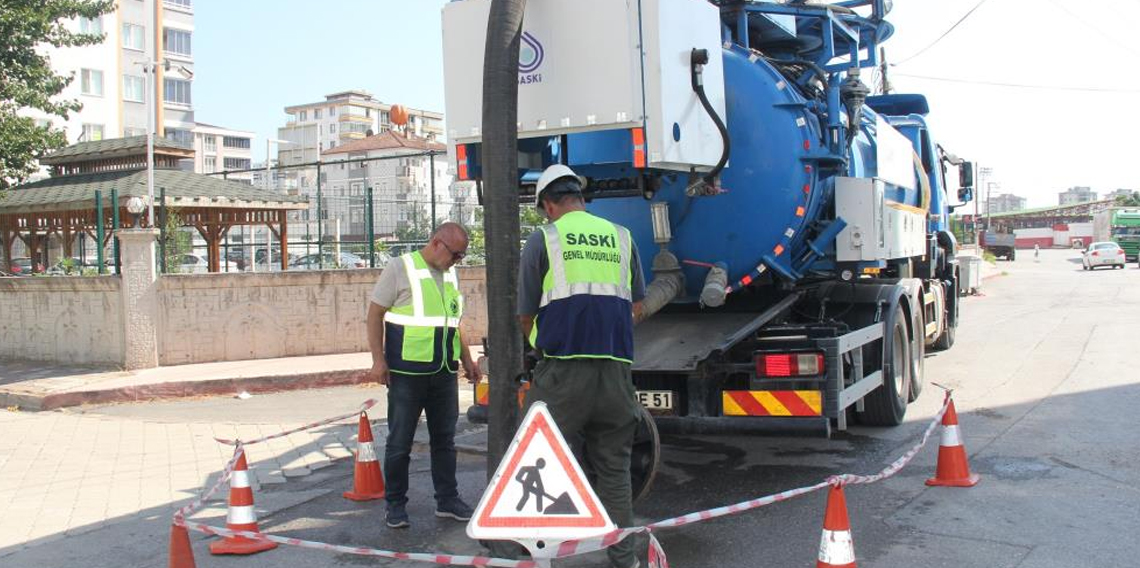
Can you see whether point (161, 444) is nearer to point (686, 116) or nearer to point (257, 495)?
point (257, 495)

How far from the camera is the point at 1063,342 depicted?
566 inches

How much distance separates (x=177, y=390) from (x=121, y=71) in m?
40.7

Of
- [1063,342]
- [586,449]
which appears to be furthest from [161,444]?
[1063,342]

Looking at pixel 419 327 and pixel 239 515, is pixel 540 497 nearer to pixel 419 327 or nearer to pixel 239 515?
pixel 419 327

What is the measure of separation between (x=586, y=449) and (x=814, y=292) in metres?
3.51

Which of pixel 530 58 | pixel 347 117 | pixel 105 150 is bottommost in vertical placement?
pixel 530 58

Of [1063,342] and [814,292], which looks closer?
[814,292]

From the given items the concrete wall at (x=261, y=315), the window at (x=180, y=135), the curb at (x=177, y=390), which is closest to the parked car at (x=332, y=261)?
the concrete wall at (x=261, y=315)

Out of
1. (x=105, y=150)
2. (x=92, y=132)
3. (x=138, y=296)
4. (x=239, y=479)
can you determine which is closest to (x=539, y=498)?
(x=239, y=479)

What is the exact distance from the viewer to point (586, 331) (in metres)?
4.57

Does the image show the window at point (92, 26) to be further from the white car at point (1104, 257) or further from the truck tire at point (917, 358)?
the white car at point (1104, 257)

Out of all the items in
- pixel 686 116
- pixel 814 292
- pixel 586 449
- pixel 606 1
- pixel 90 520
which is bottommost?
pixel 90 520

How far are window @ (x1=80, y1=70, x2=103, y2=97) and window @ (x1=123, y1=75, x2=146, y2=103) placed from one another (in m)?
5.13

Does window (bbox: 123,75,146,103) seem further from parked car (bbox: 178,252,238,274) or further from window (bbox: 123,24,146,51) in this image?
parked car (bbox: 178,252,238,274)
